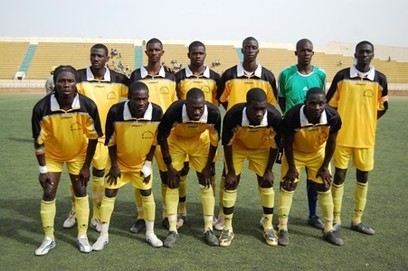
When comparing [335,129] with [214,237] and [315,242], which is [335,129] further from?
[214,237]

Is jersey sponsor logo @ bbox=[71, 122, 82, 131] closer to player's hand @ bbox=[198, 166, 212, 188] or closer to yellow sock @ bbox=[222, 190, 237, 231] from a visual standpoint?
player's hand @ bbox=[198, 166, 212, 188]

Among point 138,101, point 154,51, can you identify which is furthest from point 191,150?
point 154,51

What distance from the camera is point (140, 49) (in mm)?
48344

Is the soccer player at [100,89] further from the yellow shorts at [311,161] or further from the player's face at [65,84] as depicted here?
the yellow shorts at [311,161]

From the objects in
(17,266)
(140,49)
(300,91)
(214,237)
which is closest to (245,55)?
(300,91)

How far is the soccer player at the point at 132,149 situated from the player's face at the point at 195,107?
1.52 ft

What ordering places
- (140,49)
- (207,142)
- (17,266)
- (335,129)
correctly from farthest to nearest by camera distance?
(140,49) → (207,142) → (335,129) → (17,266)

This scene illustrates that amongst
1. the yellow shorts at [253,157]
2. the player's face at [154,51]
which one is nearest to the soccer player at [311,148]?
the yellow shorts at [253,157]

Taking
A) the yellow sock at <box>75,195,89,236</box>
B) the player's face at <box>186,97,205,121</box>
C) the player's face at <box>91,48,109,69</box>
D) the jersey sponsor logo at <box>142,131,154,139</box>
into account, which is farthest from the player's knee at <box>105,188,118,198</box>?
the player's face at <box>91,48,109,69</box>

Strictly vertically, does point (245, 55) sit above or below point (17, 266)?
above

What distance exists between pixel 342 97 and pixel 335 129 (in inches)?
28.2

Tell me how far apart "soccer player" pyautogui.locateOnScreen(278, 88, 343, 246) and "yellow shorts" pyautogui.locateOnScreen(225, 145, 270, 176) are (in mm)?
264

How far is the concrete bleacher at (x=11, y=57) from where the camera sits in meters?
39.7

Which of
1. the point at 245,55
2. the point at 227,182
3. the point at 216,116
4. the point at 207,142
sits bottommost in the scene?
the point at 227,182
